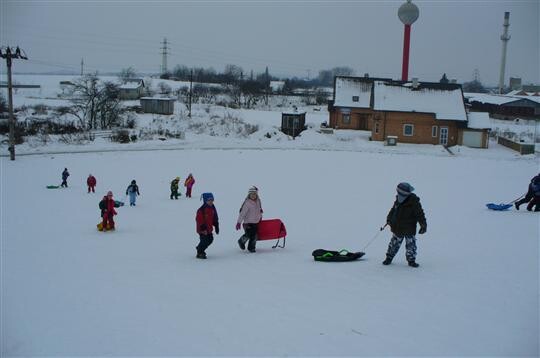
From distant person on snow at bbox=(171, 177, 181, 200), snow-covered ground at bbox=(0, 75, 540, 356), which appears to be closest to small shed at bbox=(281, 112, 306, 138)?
snow-covered ground at bbox=(0, 75, 540, 356)

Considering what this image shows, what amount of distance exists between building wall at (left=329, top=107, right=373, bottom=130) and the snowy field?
32.1 m

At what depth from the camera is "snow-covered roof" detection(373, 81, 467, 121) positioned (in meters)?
43.9

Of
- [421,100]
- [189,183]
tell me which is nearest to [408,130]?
[421,100]

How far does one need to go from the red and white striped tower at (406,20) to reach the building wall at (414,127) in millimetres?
13603

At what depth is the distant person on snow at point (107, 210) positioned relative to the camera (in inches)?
553

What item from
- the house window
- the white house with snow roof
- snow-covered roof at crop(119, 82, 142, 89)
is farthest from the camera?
snow-covered roof at crop(119, 82, 142, 89)

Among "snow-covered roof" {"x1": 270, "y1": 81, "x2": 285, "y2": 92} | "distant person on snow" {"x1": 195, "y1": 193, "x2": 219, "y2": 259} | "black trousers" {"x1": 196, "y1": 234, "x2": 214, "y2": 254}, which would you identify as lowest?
"black trousers" {"x1": 196, "y1": 234, "x2": 214, "y2": 254}

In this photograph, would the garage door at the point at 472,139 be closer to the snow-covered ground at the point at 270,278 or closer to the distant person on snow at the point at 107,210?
the snow-covered ground at the point at 270,278

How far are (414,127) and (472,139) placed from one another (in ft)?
16.6

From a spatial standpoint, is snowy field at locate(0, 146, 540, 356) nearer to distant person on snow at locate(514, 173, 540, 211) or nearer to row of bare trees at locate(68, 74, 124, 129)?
distant person on snow at locate(514, 173, 540, 211)

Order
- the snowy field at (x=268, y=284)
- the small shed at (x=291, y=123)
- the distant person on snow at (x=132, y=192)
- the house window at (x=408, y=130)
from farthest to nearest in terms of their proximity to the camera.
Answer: the small shed at (x=291, y=123) < the house window at (x=408, y=130) < the distant person on snow at (x=132, y=192) < the snowy field at (x=268, y=284)

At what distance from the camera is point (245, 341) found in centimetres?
616

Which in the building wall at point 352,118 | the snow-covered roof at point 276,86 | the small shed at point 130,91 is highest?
the snow-covered roof at point 276,86

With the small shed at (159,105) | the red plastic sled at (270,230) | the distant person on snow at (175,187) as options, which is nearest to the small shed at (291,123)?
the small shed at (159,105)
